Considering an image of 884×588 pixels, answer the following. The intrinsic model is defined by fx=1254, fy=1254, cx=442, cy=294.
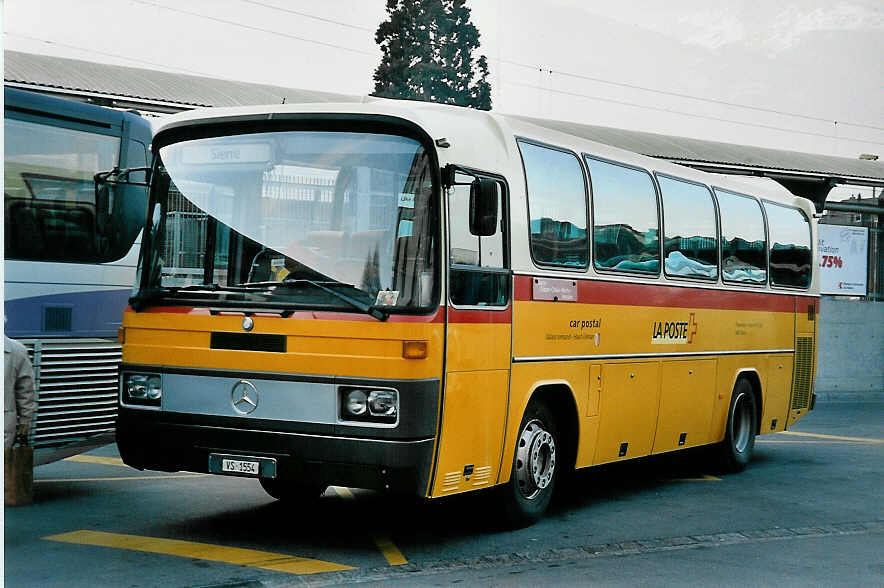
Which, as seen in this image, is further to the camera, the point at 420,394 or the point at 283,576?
the point at 420,394

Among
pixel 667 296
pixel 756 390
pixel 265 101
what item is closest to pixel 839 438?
pixel 756 390

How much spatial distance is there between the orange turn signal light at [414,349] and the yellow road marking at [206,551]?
138cm

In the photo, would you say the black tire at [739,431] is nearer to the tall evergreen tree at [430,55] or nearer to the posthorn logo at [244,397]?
the posthorn logo at [244,397]

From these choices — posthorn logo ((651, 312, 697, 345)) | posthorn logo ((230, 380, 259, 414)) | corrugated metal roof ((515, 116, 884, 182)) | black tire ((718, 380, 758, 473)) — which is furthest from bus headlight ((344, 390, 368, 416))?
corrugated metal roof ((515, 116, 884, 182))

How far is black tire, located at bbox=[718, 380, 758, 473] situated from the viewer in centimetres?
1385

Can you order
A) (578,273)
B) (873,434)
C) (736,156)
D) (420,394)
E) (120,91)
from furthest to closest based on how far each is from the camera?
(736,156) < (120,91) < (873,434) < (578,273) < (420,394)

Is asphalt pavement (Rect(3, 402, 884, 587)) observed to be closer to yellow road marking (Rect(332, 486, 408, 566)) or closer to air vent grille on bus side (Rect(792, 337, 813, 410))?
yellow road marking (Rect(332, 486, 408, 566))

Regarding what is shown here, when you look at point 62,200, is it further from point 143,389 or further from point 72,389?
point 143,389

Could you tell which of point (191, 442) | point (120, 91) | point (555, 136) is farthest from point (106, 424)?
point (120, 91)

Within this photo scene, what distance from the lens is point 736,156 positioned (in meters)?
34.3

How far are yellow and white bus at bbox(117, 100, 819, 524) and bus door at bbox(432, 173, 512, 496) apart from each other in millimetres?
18

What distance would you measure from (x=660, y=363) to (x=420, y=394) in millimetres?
4564

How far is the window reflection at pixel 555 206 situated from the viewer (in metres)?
9.73

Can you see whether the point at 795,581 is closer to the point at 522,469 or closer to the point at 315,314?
the point at 522,469
